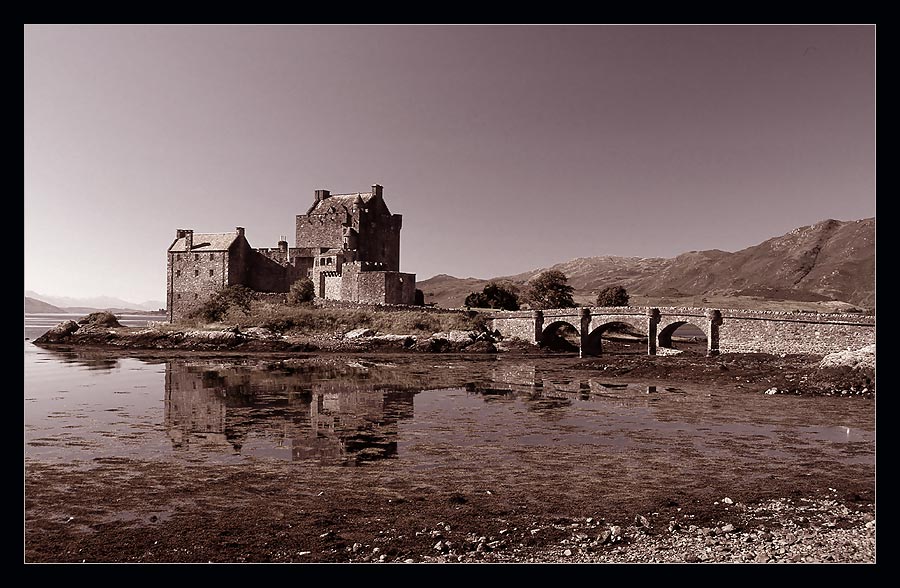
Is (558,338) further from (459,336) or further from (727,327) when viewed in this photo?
(727,327)


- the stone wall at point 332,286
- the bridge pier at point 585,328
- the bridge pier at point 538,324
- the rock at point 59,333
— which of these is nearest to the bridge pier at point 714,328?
the bridge pier at point 585,328

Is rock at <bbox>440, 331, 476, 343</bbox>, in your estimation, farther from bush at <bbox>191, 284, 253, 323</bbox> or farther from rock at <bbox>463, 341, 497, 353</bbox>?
bush at <bbox>191, 284, 253, 323</bbox>

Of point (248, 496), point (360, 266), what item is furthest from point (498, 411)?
point (360, 266)

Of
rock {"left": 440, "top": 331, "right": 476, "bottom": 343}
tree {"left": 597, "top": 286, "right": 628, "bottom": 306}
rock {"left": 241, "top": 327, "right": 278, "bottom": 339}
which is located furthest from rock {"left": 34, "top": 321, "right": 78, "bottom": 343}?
tree {"left": 597, "top": 286, "right": 628, "bottom": 306}

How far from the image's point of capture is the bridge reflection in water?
16.6 m

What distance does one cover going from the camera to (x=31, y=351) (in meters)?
52.8

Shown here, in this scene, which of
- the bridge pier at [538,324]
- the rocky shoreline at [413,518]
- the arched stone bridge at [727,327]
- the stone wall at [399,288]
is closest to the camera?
the rocky shoreline at [413,518]

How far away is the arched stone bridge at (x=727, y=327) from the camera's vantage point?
3881 centimetres

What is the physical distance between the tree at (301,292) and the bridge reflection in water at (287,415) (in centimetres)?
3089

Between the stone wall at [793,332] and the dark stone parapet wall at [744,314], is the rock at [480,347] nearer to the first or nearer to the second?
the dark stone parapet wall at [744,314]

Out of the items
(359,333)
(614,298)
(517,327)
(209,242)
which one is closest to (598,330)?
(517,327)

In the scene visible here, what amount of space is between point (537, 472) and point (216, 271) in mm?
62407

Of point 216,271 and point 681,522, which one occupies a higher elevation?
point 216,271
